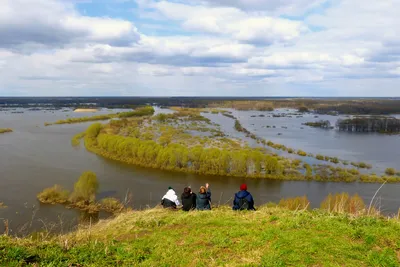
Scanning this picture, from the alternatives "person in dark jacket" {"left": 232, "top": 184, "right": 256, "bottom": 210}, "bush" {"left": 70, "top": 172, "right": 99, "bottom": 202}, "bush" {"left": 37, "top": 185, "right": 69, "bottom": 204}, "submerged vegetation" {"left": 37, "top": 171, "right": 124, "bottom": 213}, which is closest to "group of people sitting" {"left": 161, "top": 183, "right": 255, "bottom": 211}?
"person in dark jacket" {"left": 232, "top": 184, "right": 256, "bottom": 210}

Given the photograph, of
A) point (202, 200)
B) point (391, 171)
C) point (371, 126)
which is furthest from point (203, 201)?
point (371, 126)

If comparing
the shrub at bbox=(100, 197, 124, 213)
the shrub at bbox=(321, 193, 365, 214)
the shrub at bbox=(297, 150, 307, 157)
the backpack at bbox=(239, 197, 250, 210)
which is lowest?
the shrub at bbox=(100, 197, 124, 213)

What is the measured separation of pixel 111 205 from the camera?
71.9ft

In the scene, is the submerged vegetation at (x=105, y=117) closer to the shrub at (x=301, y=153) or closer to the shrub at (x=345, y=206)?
the shrub at (x=301, y=153)

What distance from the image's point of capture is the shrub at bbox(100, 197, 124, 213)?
2150cm

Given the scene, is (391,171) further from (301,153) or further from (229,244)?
(229,244)

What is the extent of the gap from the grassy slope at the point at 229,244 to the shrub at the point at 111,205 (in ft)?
50.7

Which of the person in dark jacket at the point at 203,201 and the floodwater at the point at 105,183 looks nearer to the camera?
the person in dark jacket at the point at 203,201

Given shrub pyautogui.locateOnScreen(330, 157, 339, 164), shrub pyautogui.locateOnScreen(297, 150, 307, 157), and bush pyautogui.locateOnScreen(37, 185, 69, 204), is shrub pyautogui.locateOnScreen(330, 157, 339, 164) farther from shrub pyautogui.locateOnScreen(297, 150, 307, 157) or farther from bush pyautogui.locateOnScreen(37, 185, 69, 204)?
bush pyautogui.locateOnScreen(37, 185, 69, 204)

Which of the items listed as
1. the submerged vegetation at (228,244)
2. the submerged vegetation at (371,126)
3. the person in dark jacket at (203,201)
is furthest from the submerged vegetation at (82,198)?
the submerged vegetation at (371,126)

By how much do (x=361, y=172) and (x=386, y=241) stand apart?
3153 cm

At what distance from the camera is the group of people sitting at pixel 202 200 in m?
7.93

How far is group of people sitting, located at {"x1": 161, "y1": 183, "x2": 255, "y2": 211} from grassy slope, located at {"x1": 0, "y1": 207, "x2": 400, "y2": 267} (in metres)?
1.02

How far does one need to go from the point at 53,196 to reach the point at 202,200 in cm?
1852
